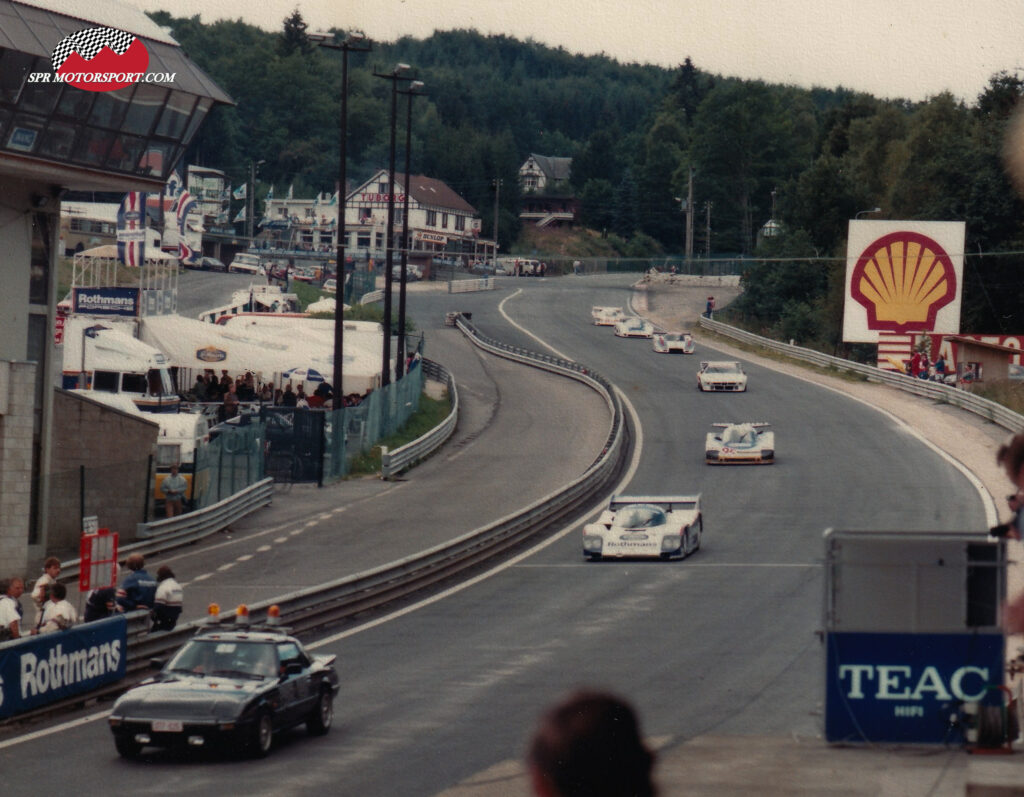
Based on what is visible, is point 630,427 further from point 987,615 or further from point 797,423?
point 987,615

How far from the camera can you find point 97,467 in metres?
31.8

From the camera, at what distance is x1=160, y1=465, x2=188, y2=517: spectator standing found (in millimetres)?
32656

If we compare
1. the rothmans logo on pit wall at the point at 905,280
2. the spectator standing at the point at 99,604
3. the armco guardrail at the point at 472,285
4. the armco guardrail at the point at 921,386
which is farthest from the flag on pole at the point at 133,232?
the armco guardrail at the point at 472,285

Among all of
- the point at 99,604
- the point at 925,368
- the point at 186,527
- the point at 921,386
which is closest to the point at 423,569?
the point at 186,527

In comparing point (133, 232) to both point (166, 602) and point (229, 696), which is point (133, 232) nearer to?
point (166, 602)

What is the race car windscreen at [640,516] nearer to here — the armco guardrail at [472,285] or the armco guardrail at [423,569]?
the armco guardrail at [423,569]

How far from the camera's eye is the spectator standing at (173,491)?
32656 millimetres

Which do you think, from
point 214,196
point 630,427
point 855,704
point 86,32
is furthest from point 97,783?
point 214,196

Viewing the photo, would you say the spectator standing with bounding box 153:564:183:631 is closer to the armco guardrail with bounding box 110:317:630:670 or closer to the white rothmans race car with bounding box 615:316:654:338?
the armco guardrail with bounding box 110:317:630:670

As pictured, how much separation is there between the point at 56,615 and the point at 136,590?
2617 mm

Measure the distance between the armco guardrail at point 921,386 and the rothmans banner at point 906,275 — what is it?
2.22 m

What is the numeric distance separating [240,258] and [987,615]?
4485 inches

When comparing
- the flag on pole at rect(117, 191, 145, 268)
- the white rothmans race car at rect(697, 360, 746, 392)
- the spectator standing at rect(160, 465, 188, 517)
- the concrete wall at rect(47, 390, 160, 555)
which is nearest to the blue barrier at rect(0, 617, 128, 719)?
the concrete wall at rect(47, 390, 160, 555)

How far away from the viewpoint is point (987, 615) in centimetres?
1159
